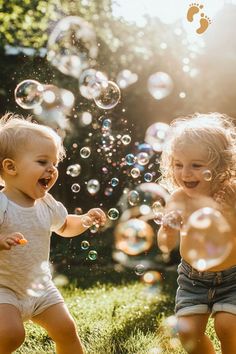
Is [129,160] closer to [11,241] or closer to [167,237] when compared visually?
[167,237]

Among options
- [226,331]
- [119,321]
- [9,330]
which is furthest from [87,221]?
[119,321]

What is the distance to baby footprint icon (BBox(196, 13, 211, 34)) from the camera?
38.0 feet

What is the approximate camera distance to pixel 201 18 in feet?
37.6

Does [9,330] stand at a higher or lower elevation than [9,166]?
lower

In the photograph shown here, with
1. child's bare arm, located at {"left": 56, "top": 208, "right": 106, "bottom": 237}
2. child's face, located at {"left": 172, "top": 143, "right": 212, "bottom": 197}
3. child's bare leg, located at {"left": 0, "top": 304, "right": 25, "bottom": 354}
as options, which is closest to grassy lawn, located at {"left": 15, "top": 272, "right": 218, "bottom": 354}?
child's bare arm, located at {"left": 56, "top": 208, "right": 106, "bottom": 237}

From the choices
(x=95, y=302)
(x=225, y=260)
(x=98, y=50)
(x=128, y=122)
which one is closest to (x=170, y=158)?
(x=225, y=260)

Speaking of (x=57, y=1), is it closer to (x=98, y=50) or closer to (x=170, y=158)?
(x=98, y=50)

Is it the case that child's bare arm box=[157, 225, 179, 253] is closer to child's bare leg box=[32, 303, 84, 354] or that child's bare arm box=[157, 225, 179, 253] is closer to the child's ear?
child's bare leg box=[32, 303, 84, 354]

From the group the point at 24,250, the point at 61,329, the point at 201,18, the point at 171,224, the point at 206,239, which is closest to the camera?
the point at 61,329

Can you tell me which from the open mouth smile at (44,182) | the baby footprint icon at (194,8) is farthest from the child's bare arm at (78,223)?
the baby footprint icon at (194,8)

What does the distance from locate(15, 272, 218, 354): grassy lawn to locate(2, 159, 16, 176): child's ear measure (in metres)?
1.37

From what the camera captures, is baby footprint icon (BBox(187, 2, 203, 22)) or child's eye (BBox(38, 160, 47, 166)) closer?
child's eye (BBox(38, 160, 47, 166))

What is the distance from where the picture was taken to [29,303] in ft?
10.9

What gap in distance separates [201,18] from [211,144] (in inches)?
322
